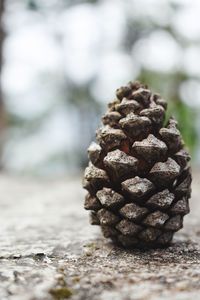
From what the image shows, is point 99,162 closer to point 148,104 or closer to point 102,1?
point 148,104

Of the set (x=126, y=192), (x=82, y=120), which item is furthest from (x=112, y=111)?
(x=82, y=120)

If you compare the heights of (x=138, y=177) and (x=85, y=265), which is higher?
(x=138, y=177)

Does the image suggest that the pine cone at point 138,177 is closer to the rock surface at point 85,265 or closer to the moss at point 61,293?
the rock surface at point 85,265

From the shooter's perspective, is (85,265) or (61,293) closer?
(61,293)

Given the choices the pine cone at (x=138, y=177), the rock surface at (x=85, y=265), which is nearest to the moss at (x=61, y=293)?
the rock surface at (x=85, y=265)

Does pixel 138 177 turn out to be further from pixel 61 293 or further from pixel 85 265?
pixel 61 293

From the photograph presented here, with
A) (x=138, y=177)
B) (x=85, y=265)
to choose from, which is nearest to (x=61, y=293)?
(x=85, y=265)
